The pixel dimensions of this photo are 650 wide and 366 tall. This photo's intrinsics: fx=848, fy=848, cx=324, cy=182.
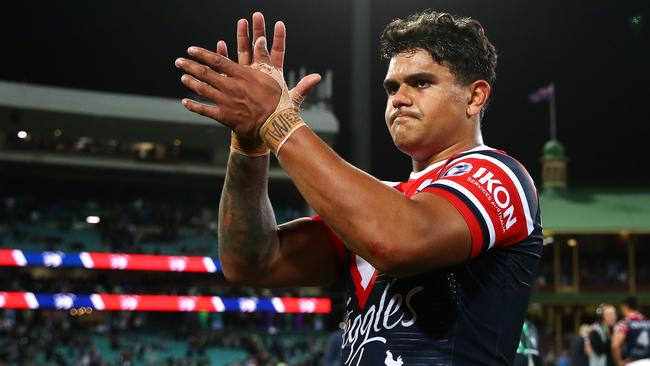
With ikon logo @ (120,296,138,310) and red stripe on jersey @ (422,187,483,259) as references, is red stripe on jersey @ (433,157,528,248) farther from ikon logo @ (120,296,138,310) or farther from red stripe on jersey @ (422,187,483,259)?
ikon logo @ (120,296,138,310)

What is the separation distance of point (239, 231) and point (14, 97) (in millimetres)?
27163

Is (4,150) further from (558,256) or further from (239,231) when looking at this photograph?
(239,231)

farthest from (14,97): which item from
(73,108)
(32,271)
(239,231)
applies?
(239,231)

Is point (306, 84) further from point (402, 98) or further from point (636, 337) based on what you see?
point (636, 337)

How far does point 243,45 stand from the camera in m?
2.10

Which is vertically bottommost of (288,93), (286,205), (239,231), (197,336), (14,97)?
(197,336)

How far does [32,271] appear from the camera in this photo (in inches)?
1179

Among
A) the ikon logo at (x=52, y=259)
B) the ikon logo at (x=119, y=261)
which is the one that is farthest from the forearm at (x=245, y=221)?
the ikon logo at (x=119, y=261)

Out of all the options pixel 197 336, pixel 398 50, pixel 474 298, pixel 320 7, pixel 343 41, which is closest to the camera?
pixel 474 298

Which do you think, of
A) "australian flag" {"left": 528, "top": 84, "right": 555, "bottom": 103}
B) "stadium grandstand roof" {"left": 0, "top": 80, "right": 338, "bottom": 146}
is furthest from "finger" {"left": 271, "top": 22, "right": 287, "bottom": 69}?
"australian flag" {"left": 528, "top": 84, "right": 555, "bottom": 103}

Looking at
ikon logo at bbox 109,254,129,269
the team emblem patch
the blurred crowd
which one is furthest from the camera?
the blurred crowd

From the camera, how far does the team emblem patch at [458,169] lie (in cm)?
196

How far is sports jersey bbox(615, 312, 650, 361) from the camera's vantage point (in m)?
9.35

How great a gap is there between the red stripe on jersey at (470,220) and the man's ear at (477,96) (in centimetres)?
40
